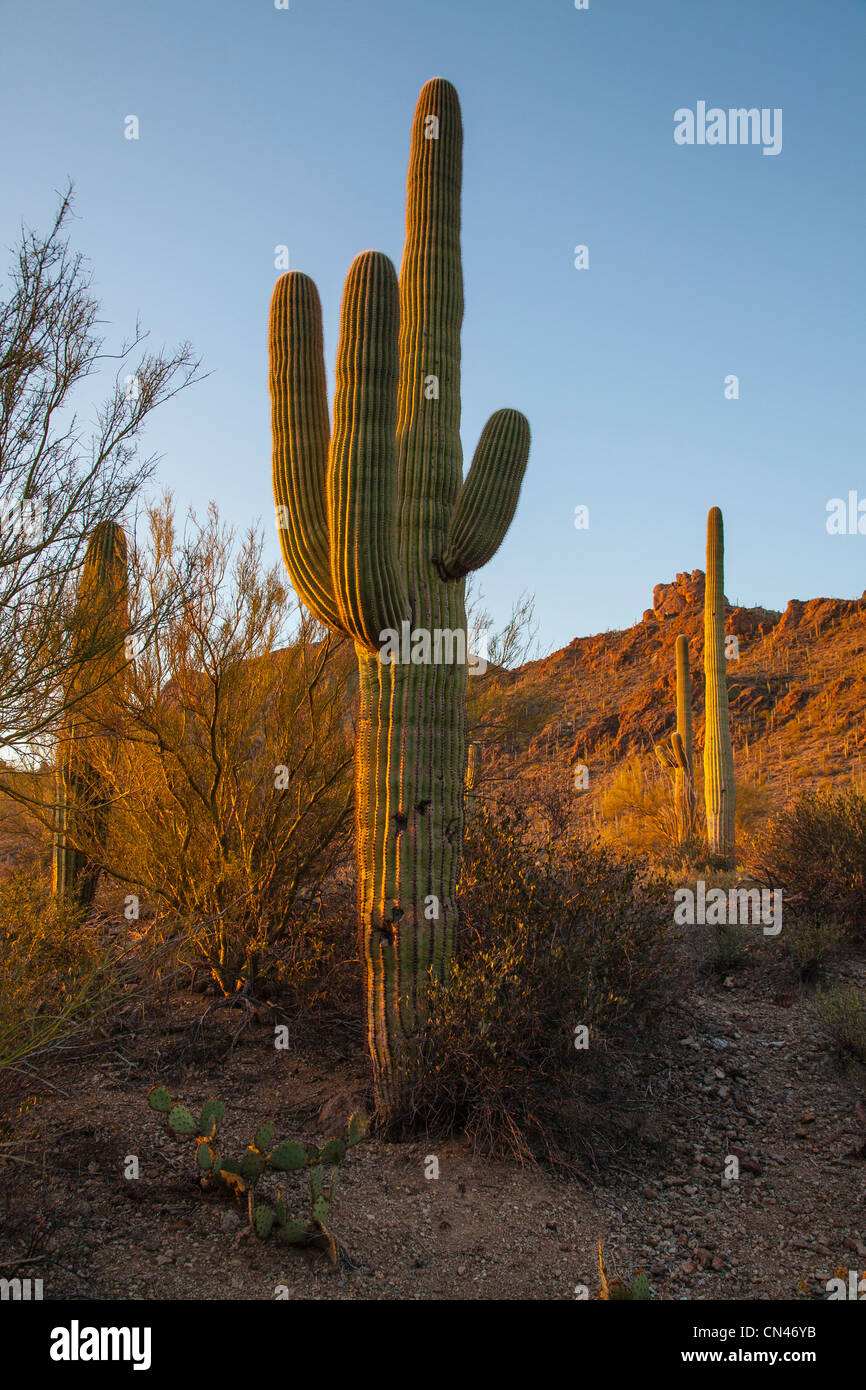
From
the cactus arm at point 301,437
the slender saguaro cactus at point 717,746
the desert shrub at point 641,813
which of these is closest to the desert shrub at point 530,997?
the cactus arm at point 301,437

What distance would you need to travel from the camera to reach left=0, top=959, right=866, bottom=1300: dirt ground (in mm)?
3533

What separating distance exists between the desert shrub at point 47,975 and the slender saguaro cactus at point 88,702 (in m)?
0.67

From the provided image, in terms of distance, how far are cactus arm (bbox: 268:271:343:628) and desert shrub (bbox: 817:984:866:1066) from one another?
4151mm

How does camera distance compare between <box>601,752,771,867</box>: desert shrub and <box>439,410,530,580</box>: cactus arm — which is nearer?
<box>439,410,530,580</box>: cactus arm

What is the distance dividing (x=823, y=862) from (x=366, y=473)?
563 centimetres

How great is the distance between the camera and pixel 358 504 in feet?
16.0

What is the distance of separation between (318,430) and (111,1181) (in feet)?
14.2

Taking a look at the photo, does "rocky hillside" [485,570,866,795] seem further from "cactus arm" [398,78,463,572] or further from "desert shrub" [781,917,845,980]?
"cactus arm" [398,78,463,572]

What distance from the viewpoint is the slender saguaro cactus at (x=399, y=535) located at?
4.93 meters

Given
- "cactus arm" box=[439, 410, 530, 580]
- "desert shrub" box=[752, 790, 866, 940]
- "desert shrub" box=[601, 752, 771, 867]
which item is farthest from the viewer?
"desert shrub" box=[601, 752, 771, 867]

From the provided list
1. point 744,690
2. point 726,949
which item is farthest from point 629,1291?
point 744,690

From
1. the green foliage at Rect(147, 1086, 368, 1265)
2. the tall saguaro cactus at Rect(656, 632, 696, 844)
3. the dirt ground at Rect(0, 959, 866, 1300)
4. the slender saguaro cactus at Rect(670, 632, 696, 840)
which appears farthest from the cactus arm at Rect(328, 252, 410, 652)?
the slender saguaro cactus at Rect(670, 632, 696, 840)

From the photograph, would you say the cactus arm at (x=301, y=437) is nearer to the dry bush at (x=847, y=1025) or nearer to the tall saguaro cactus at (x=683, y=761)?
the dry bush at (x=847, y=1025)

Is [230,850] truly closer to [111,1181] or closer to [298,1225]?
[111,1181]
